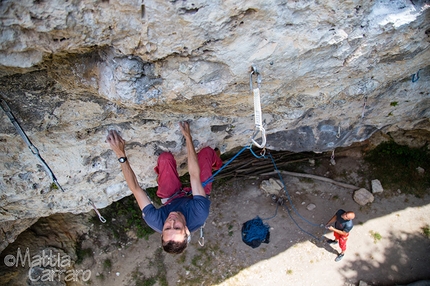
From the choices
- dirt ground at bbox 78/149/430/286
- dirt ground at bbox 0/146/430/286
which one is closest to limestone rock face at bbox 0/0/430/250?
dirt ground at bbox 0/146/430/286

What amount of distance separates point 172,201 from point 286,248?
345 centimetres

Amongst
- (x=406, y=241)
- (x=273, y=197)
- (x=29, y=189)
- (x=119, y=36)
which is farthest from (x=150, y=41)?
(x=406, y=241)

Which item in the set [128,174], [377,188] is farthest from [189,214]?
[377,188]

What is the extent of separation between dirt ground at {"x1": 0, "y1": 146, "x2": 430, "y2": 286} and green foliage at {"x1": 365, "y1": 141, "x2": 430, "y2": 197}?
24 cm

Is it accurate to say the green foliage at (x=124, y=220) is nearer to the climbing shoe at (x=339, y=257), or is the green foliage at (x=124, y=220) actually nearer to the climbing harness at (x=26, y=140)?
the climbing harness at (x=26, y=140)

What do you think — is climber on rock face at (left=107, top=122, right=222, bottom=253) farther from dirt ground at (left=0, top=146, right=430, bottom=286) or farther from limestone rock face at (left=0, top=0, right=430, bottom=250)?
dirt ground at (left=0, top=146, right=430, bottom=286)

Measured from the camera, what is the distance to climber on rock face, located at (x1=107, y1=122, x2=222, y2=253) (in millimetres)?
3014

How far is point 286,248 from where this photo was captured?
19.3 feet

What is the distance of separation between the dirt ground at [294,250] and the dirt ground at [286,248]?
19 millimetres

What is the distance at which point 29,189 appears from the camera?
3623mm

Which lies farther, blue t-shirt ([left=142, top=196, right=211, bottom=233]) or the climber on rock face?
blue t-shirt ([left=142, top=196, right=211, bottom=233])

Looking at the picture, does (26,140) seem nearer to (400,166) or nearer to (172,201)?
(172,201)

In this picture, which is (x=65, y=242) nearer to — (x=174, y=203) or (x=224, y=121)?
(x=174, y=203)

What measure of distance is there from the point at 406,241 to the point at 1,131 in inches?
286
